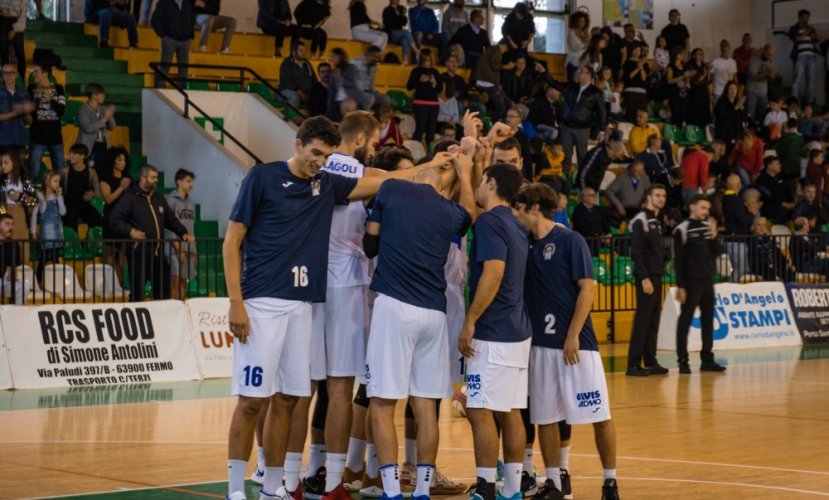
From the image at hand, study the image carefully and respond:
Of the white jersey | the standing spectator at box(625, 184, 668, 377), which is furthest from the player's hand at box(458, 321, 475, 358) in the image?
the standing spectator at box(625, 184, 668, 377)

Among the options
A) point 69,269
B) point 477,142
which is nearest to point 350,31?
point 69,269

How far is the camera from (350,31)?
97.7ft

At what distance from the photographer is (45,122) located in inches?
800

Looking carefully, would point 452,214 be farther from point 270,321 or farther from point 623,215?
point 623,215

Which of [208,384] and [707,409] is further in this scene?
[208,384]

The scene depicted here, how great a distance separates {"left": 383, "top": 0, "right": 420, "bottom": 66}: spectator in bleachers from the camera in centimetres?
2805

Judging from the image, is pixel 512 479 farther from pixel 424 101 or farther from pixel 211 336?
pixel 424 101

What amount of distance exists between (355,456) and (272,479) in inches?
A: 51.7

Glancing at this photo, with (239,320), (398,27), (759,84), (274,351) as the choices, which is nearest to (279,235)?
(239,320)

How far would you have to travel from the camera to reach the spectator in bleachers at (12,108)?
19.9m

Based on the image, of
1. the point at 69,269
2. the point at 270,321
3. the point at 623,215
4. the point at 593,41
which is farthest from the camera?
the point at 593,41

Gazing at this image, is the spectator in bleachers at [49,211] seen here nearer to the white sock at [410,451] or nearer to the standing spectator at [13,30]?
the standing spectator at [13,30]

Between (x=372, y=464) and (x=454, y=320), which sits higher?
(x=454, y=320)

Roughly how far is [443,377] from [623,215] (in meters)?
17.2
